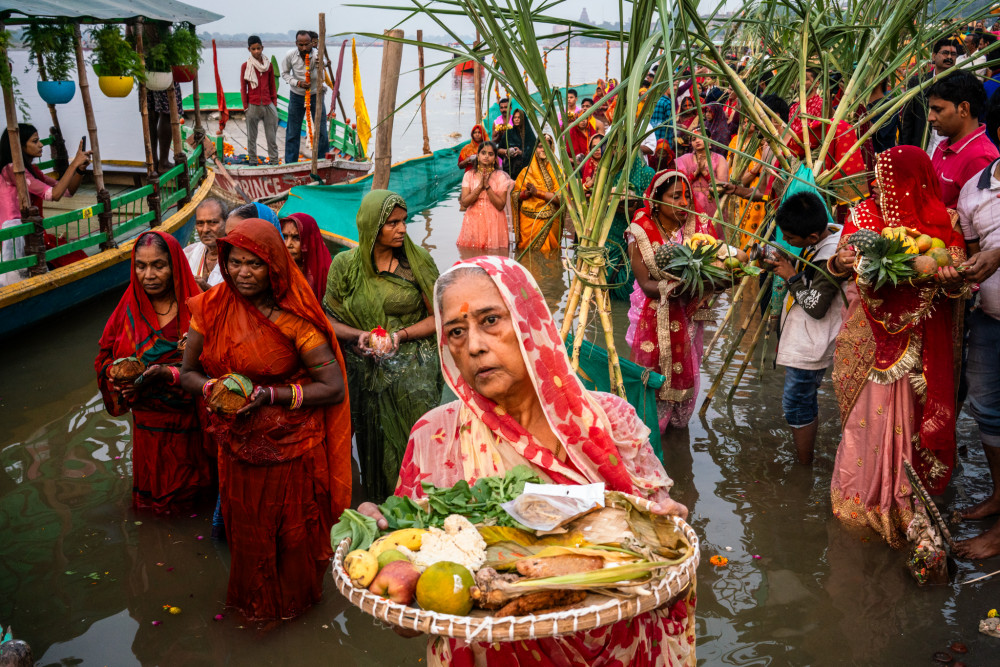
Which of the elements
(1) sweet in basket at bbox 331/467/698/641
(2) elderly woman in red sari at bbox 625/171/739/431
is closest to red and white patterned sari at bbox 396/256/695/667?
(1) sweet in basket at bbox 331/467/698/641

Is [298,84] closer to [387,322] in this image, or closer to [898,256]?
[387,322]

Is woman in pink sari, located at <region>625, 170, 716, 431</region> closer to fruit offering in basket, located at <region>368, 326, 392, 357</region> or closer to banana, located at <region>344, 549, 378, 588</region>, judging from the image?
fruit offering in basket, located at <region>368, 326, 392, 357</region>

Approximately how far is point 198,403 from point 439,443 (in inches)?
104

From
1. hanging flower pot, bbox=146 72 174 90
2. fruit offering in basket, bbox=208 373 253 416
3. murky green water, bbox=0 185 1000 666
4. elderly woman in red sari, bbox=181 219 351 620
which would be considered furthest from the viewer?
hanging flower pot, bbox=146 72 174 90

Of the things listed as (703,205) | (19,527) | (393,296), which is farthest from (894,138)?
(19,527)

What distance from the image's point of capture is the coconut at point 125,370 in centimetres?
432

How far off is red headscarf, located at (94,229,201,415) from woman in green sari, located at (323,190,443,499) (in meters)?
0.78

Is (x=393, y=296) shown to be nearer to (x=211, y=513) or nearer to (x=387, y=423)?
(x=387, y=423)

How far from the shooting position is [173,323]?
14.8 ft

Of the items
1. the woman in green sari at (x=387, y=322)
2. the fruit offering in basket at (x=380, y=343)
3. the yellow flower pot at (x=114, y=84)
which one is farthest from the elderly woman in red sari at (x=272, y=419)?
the yellow flower pot at (x=114, y=84)

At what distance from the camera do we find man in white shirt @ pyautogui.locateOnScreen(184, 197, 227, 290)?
525 centimetres

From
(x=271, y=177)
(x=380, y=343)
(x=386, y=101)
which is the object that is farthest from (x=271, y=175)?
(x=380, y=343)

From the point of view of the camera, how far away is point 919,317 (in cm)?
391

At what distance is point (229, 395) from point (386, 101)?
4.05 m
